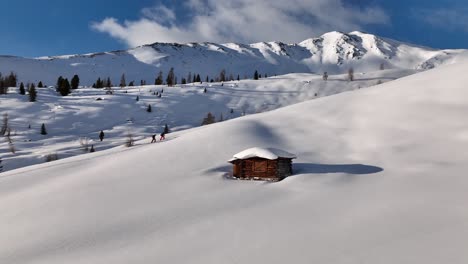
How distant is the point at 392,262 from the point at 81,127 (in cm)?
6589

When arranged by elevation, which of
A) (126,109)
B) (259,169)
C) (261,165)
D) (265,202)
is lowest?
→ (126,109)

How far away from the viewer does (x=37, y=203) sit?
735 inches

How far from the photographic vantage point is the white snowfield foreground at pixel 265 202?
1227cm

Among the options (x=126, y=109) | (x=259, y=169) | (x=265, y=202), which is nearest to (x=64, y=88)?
(x=126, y=109)

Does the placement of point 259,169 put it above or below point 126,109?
above

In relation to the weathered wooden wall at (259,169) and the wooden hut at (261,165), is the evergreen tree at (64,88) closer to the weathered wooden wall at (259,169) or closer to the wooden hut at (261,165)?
the wooden hut at (261,165)

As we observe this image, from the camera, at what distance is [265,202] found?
17359 mm

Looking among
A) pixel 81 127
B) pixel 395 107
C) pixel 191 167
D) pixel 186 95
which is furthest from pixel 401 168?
pixel 186 95

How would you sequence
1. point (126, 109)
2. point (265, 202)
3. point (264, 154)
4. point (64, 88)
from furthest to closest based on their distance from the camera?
point (64, 88)
point (126, 109)
point (264, 154)
point (265, 202)

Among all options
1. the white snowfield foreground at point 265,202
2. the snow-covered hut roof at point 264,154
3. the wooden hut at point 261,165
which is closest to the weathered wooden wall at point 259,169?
the wooden hut at point 261,165

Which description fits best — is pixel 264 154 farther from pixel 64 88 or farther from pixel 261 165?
pixel 64 88

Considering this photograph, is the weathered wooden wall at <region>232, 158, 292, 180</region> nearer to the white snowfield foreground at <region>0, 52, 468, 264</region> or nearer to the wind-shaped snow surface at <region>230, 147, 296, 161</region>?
the wind-shaped snow surface at <region>230, 147, 296, 161</region>

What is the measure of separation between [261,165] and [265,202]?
503 centimetres

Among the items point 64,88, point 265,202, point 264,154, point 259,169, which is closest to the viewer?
point 265,202
